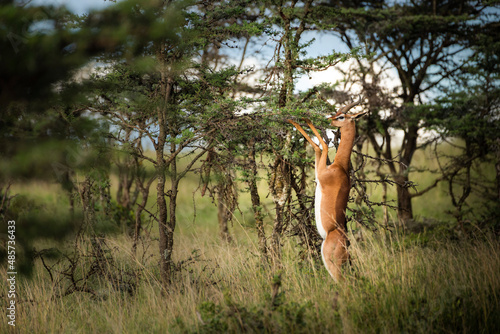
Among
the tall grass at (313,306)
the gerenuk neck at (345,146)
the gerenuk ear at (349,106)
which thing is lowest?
the tall grass at (313,306)

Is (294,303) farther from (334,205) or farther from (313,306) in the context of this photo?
(334,205)

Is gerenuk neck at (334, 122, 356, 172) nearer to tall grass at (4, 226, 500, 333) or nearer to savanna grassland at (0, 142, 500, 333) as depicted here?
savanna grassland at (0, 142, 500, 333)

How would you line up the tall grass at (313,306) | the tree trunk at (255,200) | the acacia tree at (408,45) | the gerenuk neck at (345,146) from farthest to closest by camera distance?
the acacia tree at (408,45) → the tree trunk at (255,200) → the gerenuk neck at (345,146) → the tall grass at (313,306)

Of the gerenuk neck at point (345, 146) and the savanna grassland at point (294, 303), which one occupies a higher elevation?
the gerenuk neck at point (345, 146)

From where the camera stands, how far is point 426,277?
181 inches

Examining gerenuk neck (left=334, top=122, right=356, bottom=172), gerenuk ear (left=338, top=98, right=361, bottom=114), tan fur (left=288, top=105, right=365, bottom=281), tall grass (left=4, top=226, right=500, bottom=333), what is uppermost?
gerenuk ear (left=338, top=98, right=361, bottom=114)

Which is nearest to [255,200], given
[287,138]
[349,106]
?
[287,138]

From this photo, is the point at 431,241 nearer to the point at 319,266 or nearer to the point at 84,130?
the point at 319,266

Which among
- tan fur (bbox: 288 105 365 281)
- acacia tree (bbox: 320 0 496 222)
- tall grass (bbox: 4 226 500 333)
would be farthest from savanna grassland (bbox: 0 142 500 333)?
acacia tree (bbox: 320 0 496 222)

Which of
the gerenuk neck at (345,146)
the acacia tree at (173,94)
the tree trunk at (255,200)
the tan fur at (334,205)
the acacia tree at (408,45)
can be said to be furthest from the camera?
the acacia tree at (408,45)

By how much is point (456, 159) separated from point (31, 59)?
10359 mm

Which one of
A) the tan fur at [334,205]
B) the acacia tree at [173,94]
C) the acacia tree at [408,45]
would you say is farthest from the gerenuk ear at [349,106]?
the acacia tree at [408,45]

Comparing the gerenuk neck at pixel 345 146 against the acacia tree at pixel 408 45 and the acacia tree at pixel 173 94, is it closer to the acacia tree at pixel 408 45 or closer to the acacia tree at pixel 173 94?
the acacia tree at pixel 173 94

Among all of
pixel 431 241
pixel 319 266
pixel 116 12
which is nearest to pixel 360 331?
pixel 319 266
